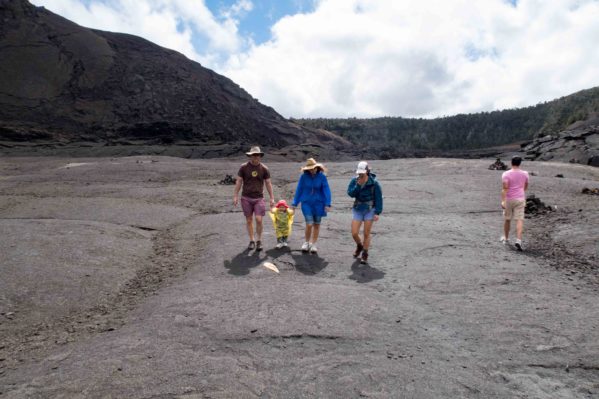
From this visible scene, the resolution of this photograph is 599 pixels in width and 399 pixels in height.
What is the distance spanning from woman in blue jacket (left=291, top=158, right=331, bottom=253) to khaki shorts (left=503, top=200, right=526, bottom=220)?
3.50 meters

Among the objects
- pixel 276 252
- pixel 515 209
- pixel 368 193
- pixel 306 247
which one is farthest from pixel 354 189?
pixel 515 209

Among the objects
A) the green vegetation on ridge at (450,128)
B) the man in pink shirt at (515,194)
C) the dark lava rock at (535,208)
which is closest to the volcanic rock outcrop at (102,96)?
the dark lava rock at (535,208)

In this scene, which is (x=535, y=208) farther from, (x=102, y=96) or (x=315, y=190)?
(x=102, y=96)

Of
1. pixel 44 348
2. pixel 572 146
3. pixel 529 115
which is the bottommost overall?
pixel 44 348

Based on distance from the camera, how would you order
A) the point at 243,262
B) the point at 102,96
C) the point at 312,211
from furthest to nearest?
the point at 102,96 → the point at 312,211 → the point at 243,262

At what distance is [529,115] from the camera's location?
74.6 metres

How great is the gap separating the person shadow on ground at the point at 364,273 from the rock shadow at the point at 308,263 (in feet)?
1.50

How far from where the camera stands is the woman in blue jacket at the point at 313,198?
6895 millimetres

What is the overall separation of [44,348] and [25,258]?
8.34 feet

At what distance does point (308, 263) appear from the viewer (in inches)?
254

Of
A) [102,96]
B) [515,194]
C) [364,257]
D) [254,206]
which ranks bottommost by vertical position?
[364,257]

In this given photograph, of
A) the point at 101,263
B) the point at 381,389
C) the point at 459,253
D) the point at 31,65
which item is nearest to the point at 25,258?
the point at 101,263

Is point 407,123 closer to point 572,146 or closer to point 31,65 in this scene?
point 572,146

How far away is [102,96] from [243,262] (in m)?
39.1
